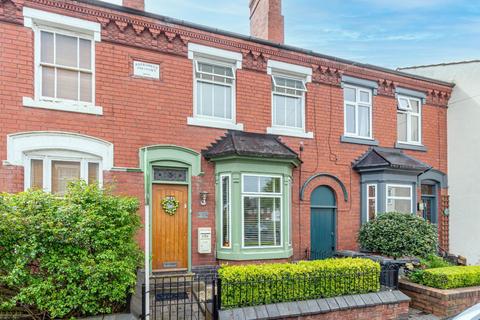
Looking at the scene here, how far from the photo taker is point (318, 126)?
11289 mm

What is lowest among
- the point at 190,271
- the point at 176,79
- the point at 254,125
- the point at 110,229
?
the point at 190,271

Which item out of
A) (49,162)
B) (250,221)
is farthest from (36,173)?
(250,221)

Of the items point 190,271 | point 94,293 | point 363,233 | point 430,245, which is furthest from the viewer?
point 363,233

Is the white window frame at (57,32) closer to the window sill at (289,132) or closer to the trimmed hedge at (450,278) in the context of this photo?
the window sill at (289,132)

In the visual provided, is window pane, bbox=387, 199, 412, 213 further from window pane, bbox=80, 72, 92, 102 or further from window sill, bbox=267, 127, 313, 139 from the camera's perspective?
window pane, bbox=80, 72, 92, 102

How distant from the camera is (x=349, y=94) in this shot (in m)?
12.1

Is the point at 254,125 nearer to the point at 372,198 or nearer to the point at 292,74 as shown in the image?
the point at 292,74

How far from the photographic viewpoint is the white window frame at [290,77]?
35.2 feet

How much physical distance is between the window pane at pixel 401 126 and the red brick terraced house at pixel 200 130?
40 cm

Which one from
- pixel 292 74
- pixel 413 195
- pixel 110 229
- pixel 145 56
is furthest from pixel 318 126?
pixel 110 229

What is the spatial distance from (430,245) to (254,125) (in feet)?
19.0

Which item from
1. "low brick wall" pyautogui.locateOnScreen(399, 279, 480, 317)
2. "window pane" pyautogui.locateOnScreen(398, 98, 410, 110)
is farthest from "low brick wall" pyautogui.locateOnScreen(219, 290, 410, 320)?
"window pane" pyautogui.locateOnScreen(398, 98, 410, 110)

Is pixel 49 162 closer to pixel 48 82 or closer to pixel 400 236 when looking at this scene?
pixel 48 82

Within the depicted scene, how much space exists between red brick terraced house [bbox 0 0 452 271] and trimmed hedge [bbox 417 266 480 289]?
3.10m
